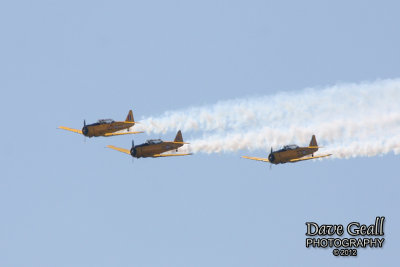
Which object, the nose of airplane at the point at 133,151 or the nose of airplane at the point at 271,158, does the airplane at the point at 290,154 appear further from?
the nose of airplane at the point at 133,151

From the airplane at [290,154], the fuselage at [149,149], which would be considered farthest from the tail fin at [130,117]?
the airplane at [290,154]

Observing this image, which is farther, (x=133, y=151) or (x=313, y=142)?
(x=133, y=151)

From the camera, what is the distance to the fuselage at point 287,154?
157 metres

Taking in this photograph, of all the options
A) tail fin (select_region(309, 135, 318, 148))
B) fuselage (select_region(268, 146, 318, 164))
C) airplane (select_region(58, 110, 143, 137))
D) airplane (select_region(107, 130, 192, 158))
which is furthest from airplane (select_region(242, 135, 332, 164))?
airplane (select_region(58, 110, 143, 137))

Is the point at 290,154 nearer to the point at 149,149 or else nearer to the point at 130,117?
the point at 149,149

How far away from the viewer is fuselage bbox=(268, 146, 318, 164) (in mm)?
157175

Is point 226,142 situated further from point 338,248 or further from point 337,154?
point 338,248

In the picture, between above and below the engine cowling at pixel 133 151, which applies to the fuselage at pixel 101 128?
above

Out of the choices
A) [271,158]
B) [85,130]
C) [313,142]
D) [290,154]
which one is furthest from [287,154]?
[85,130]

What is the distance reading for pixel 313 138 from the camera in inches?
6339

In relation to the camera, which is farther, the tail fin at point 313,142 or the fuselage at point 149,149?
the fuselage at point 149,149

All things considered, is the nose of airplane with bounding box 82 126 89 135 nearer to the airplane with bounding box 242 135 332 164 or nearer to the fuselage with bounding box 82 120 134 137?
the fuselage with bounding box 82 120 134 137

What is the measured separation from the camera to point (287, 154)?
158 meters

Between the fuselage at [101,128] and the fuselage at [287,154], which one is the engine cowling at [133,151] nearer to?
the fuselage at [101,128]
